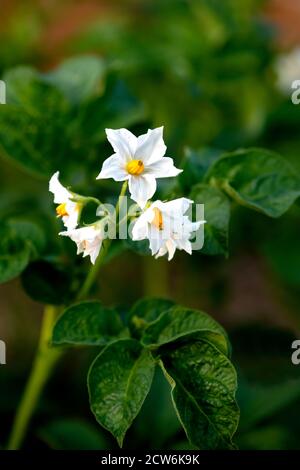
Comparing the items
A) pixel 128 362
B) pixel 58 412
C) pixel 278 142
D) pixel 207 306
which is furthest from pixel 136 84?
pixel 128 362

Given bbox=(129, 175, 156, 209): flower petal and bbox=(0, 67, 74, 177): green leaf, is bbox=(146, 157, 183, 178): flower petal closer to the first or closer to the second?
bbox=(129, 175, 156, 209): flower petal

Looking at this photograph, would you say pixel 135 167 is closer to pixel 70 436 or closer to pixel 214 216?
pixel 214 216

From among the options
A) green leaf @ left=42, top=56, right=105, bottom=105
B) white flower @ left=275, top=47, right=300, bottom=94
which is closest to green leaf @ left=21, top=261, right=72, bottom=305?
green leaf @ left=42, top=56, right=105, bottom=105

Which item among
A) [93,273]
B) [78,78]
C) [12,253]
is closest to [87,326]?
[93,273]

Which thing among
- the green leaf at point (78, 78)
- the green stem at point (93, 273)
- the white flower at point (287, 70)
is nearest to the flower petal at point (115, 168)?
the green stem at point (93, 273)

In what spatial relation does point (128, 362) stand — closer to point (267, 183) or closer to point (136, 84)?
point (267, 183)
